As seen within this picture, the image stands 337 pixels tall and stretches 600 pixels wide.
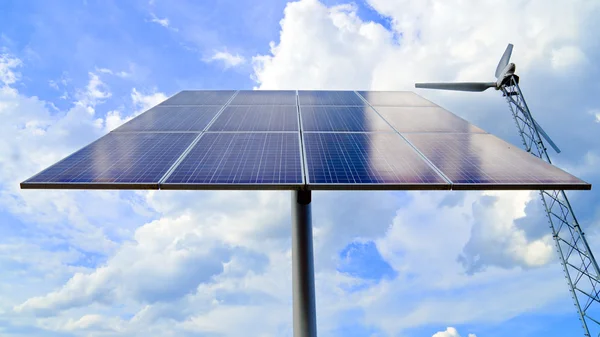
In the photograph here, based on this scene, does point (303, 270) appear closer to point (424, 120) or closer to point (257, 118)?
point (257, 118)

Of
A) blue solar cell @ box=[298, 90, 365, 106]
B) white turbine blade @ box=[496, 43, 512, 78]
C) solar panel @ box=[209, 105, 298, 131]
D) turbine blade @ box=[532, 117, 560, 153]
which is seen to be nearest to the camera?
solar panel @ box=[209, 105, 298, 131]

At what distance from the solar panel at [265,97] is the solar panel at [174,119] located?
141cm

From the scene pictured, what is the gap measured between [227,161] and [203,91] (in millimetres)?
9675

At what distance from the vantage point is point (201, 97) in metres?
15.3

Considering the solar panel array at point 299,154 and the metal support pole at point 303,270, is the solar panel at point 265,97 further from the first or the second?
the metal support pole at point 303,270

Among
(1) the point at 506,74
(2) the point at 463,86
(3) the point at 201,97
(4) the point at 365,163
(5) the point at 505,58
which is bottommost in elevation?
(4) the point at 365,163

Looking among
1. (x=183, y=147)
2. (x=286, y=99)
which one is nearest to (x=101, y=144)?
(x=183, y=147)

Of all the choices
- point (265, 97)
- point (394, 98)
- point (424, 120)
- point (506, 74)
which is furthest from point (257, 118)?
point (506, 74)

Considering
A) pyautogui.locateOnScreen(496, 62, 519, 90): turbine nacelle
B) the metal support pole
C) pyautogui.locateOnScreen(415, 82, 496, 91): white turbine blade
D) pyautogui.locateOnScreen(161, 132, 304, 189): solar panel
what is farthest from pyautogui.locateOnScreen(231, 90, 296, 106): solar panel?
pyautogui.locateOnScreen(496, 62, 519, 90): turbine nacelle

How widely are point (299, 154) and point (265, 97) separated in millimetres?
7441

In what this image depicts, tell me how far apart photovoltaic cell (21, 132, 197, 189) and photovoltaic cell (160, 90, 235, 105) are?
4.41 meters

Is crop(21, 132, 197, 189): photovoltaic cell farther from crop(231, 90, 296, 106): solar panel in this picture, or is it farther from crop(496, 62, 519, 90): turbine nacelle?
crop(496, 62, 519, 90): turbine nacelle

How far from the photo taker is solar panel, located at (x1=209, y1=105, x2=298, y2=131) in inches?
415

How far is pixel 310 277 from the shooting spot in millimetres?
9586
